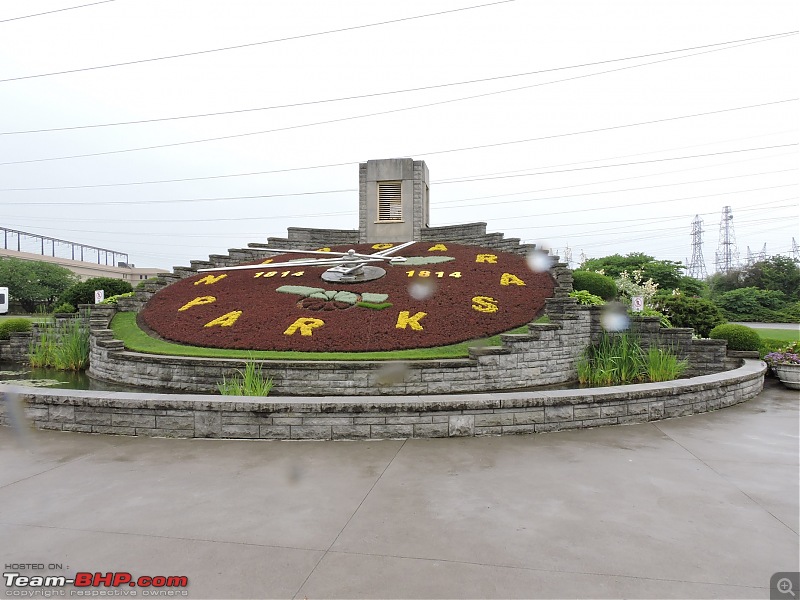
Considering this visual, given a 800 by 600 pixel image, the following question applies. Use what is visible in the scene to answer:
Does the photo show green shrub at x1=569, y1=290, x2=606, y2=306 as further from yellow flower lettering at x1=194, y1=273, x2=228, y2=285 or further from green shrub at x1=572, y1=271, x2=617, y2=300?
yellow flower lettering at x1=194, y1=273, x2=228, y2=285

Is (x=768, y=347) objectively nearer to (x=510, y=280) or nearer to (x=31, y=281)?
(x=510, y=280)

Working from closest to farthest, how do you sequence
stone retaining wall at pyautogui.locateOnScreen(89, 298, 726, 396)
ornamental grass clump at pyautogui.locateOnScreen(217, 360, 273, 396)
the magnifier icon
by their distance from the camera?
the magnifier icon < ornamental grass clump at pyautogui.locateOnScreen(217, 360, 273, 396) < stone retaining wall at pyautogui.locateOnScreen(89, 298, 726, 396)

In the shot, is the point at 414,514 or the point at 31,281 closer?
the point at 414,514

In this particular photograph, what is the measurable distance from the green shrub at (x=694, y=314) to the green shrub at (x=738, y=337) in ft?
2.21

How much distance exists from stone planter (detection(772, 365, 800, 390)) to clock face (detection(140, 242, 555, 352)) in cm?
482

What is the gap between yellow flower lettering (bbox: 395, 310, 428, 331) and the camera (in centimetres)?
966

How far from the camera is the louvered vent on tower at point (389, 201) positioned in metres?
18.9

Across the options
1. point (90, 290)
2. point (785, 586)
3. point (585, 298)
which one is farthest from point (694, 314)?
point (90, 290)

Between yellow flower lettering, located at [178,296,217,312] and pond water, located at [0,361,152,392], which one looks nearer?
pond water, located at [0,361,152,392]

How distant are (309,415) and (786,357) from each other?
9.94 metres

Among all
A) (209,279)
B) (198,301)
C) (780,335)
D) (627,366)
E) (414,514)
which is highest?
(209,279)

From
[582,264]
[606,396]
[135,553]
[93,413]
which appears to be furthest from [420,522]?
[582,264]

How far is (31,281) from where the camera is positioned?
146 feet

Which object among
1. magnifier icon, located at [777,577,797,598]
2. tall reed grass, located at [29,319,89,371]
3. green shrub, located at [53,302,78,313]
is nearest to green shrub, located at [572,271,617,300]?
magnifier icon, located at [777,577,797,598]
